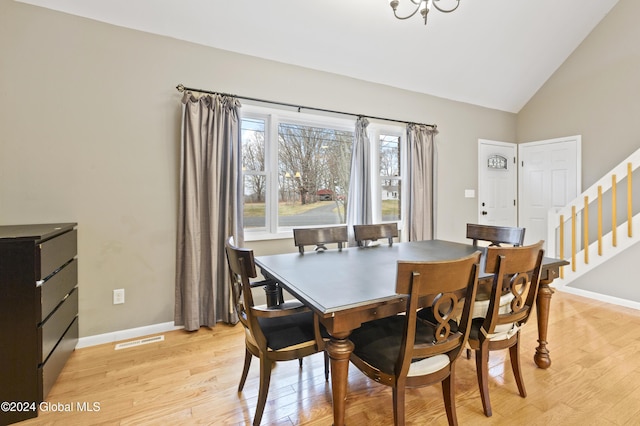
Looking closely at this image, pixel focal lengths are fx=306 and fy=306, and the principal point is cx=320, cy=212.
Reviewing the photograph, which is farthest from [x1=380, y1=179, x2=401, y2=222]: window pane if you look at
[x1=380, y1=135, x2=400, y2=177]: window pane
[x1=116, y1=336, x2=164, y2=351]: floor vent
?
[x1=116, y1=336, x2=164, y2=351]: floor vent

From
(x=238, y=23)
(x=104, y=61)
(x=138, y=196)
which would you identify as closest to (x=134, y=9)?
(x=104, y=61)

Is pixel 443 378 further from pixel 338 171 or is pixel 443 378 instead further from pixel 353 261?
pixel 338 171

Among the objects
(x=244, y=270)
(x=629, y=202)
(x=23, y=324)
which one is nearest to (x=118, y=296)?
(x=23, y=324)

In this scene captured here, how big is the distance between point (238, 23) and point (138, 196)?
1763 millimetres

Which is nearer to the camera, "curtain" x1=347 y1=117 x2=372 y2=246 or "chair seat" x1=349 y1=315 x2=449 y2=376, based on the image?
"chair seat" x1=349 y1=315 x2=449 y2=376

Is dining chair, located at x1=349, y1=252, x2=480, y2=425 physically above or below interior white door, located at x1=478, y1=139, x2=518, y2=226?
below

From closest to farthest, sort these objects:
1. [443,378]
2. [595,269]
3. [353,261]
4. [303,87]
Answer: [443,378] < [353,261] < [303,87] < [595,269]

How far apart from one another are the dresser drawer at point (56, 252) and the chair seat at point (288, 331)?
126 centimetres

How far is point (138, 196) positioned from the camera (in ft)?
8.55

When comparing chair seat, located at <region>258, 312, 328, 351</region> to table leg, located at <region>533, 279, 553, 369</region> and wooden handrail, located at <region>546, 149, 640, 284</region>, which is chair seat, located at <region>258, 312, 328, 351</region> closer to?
table leg, located at <region>533, 279, 553, 369</region>

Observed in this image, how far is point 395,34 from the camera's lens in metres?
3.23

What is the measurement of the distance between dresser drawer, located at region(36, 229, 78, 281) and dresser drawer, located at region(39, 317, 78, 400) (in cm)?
51

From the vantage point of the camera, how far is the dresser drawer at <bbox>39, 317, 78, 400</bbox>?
174cm

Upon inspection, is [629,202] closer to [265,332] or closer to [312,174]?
[312,174]
